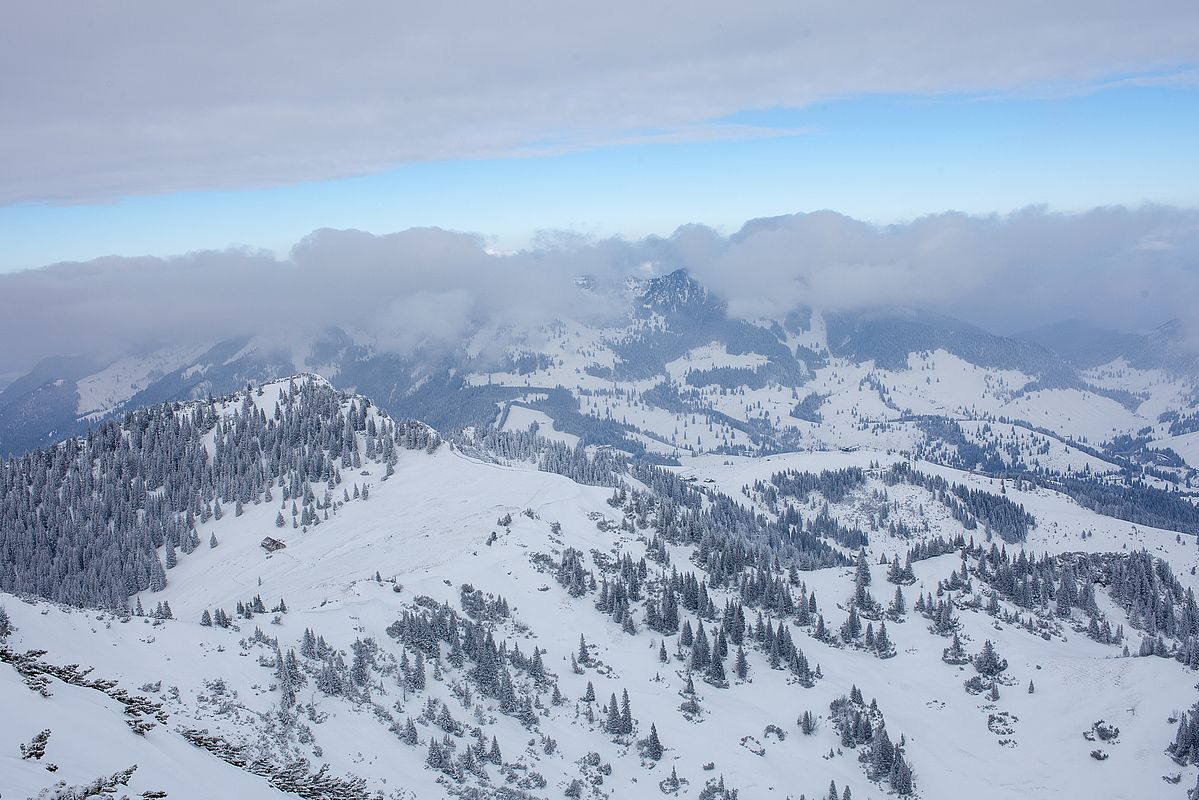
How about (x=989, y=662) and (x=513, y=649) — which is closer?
(x=513, y=649)

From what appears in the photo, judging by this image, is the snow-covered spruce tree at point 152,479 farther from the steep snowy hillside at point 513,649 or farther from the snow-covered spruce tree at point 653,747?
the snow-covered spruce tree at point 653,747

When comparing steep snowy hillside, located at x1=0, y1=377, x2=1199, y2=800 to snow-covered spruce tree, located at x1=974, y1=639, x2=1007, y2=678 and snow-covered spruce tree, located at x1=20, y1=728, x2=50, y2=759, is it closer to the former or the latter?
snow-covered spruce tree, located at x1=20, y1=728, x2=50, y2=759

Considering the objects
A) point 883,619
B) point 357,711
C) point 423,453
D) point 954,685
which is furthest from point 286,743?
point 423,453

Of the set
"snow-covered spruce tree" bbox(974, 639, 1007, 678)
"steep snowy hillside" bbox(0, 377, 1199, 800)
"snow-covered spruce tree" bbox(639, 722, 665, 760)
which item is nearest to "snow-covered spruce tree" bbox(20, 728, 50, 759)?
"steep snowy hillside" bbox(0, 377, 1199, 800)

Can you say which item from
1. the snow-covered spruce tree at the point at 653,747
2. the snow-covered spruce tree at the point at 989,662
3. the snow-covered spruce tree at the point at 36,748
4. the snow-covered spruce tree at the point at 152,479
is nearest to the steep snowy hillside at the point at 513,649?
the snow-covered spruce tree at the point at 36,748

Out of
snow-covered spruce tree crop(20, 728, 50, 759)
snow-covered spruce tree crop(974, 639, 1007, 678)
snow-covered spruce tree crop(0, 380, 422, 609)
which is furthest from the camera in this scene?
snow-covered spruce tree crop(0, 380, 422, 609)

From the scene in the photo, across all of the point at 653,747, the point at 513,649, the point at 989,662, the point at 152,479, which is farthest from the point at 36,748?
the point at 152,479

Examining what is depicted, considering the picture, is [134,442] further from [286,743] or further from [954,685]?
[954,685]

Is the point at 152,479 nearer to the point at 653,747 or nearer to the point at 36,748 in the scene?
the point at 653,747

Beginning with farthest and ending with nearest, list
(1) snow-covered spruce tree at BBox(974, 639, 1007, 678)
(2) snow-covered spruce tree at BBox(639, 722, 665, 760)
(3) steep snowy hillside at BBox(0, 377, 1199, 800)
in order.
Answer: (1) snow-covered spruce tree at BBox(974, 639, 1007, 678) < (2) snow-covered spruce tree at BBox(639, 722, 665, 760) < (3) steep snowy hillside at BBox(0, 377, 1199, 800)
